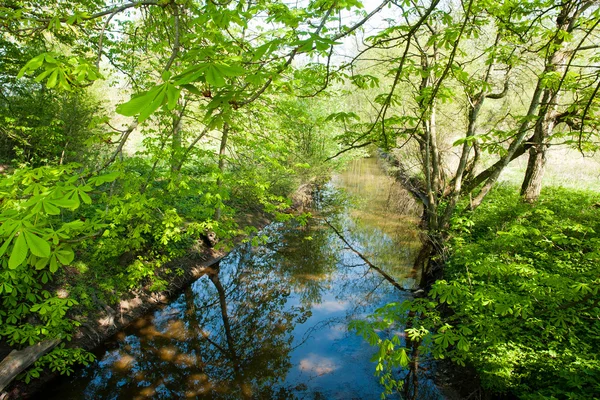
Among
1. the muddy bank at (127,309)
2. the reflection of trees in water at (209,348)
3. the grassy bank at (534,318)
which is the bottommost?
the reflection of trees in water at (209,348)

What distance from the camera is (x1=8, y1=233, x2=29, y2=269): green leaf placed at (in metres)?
1.06

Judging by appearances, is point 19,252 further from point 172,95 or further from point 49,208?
point 172,95

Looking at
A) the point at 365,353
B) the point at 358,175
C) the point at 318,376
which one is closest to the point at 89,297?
the point at 318,376

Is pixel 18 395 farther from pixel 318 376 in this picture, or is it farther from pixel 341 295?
pixel 341 295

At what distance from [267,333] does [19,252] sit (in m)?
5.83

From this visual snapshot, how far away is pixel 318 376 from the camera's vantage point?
5238mm

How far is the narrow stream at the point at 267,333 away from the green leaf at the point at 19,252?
4.64m

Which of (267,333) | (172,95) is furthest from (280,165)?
(172,95)

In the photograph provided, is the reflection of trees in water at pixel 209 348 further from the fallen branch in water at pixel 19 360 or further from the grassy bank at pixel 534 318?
the grassy bank at pixel 534 318

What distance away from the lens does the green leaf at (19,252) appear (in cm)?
106

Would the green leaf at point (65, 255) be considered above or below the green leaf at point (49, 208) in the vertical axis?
below

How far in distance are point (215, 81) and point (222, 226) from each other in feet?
19.5

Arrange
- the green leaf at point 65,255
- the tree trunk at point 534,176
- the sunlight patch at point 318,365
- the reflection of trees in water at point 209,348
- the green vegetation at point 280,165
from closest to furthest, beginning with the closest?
1. the green leaf at point 65,255
2. the green vegetation at point 280,165
3. the reflection of trees in water at point 209,348
4. the sunlight patch at point 318,365
5. the tree trunk at point 534,176

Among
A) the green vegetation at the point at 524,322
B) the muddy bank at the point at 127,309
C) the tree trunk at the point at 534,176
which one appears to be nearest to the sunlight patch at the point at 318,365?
the green vegetation at the point at 524,322
